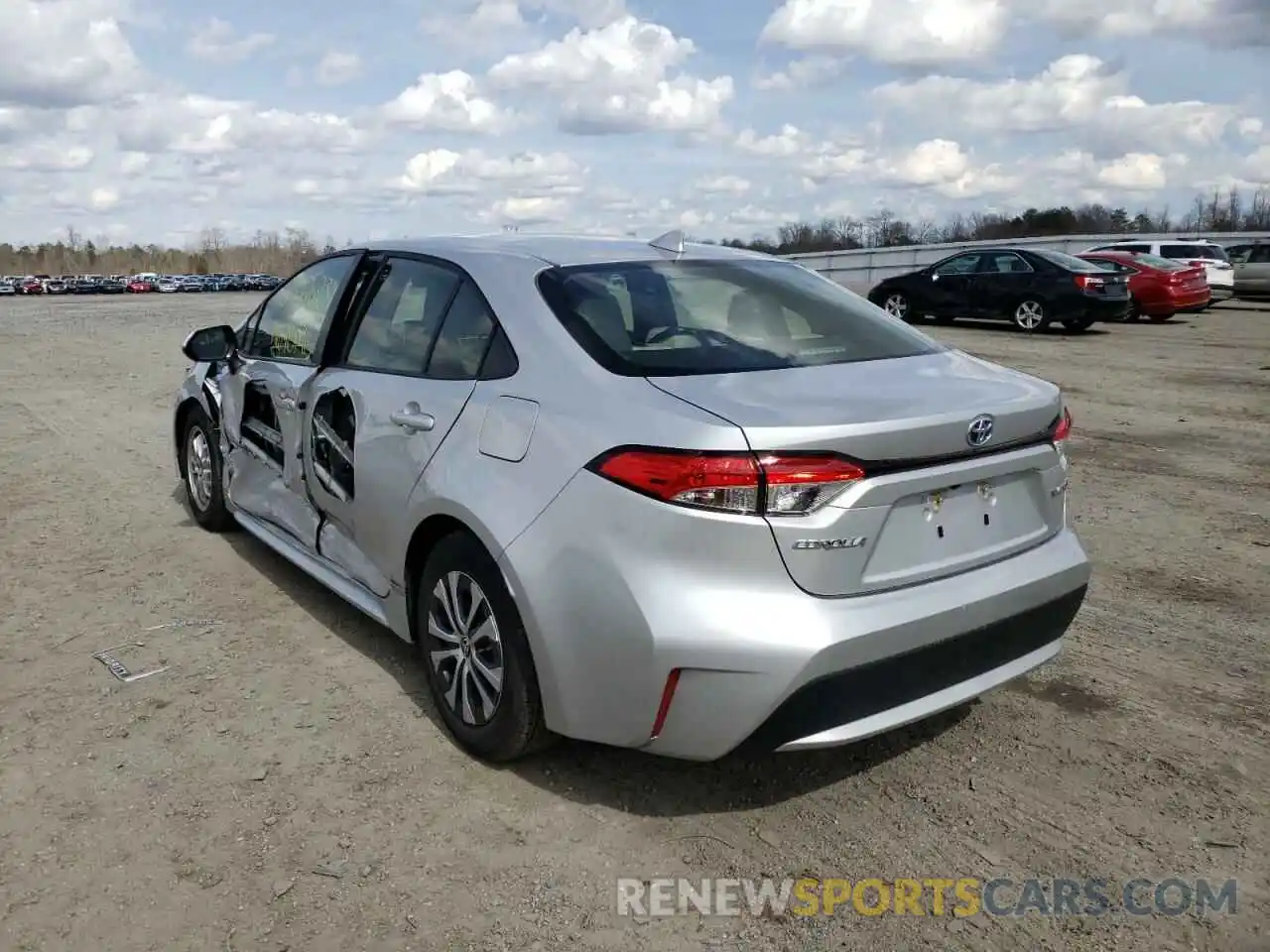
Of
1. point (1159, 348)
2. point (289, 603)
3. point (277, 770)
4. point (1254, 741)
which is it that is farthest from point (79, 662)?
point (1159, 348)

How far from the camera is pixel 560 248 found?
3766mm

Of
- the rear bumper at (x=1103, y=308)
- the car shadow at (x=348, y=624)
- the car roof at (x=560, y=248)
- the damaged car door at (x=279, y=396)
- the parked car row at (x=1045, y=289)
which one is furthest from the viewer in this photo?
the parked car row at (x=1045, y=289)

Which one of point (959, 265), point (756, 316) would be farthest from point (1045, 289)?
point (756, 316)

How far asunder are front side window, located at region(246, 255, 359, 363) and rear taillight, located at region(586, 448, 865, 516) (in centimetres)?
230

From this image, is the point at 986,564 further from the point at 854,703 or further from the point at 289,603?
the point at 289,603

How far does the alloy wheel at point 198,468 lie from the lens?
5.71 meters

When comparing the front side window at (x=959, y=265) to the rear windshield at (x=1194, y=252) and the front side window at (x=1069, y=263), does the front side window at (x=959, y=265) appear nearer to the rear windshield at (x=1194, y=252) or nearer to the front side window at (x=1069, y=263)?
the front side window at (x=1069, y=263)

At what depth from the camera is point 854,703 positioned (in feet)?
8.91

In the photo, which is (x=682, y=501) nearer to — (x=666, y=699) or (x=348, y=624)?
(x=666, y=699)

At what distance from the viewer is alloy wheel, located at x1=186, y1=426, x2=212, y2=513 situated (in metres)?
5.71

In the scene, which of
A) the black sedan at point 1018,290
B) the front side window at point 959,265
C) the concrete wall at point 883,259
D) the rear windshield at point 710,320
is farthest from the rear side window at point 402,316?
the concrete wall at point 883,259

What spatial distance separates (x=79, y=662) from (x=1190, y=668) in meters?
4.33

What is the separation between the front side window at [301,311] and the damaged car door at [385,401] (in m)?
0.26

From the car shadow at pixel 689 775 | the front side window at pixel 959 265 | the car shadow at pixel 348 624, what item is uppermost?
the front side window at pixel 959 265
